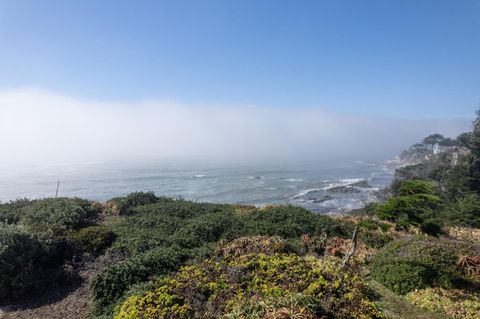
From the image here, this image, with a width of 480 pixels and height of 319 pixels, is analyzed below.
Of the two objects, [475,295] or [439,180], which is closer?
[475,295]

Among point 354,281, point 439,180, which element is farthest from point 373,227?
point 439,180

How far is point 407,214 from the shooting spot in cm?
1158

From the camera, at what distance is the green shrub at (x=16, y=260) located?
8.55m

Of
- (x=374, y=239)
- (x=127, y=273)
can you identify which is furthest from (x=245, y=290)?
(x=374, y=239)

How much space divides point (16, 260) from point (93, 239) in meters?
2.61

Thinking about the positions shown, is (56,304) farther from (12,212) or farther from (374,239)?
(374,239)

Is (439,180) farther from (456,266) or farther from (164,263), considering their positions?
(164,263)

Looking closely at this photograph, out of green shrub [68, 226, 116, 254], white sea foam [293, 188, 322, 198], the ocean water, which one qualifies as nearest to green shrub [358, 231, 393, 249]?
green shrub [68, 226, 116, 254]

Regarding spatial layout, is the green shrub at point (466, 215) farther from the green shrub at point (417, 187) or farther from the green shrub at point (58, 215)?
the green shrub at point (58, 215)

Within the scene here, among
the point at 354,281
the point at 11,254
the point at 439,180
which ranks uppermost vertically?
the point at 11,254

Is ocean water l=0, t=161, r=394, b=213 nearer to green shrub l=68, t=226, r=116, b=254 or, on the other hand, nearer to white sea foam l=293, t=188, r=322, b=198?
white sea foam l=293, t=188, r=322, b=198

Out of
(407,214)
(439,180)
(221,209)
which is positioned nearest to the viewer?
(407,214)

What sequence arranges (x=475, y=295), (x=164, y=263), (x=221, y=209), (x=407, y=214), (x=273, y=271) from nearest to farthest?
(x=273, y=271), (x=475, y=295), (x=164, y=263), (x=407, y=214), (x=221, y=209)

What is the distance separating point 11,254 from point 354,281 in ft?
30.5
